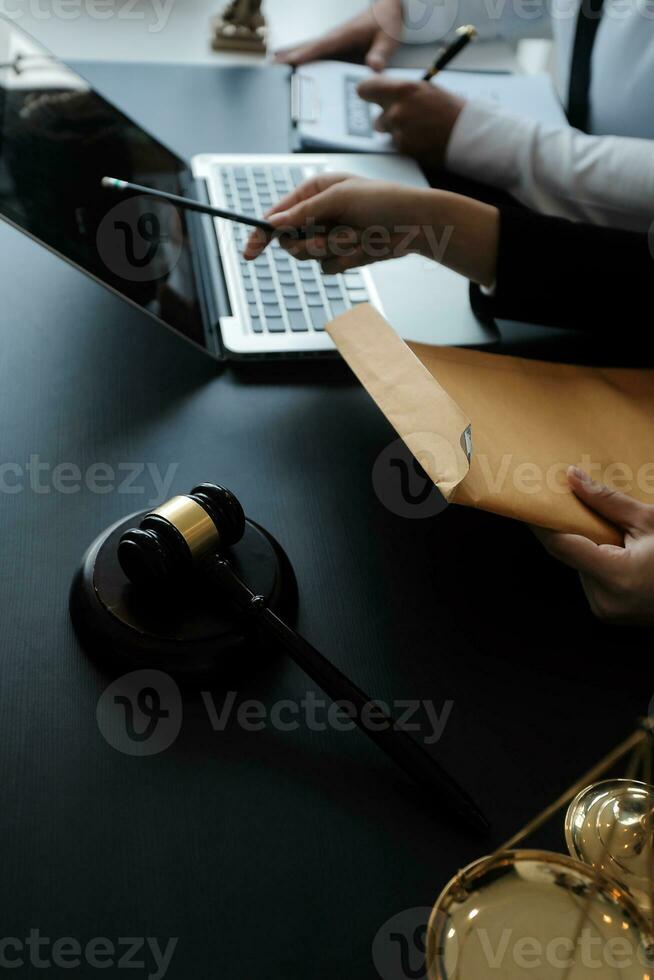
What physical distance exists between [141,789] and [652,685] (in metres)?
0.30

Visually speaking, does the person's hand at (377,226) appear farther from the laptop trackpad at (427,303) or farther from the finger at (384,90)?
the finger at (384,90)

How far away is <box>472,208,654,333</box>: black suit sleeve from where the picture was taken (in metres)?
0.75

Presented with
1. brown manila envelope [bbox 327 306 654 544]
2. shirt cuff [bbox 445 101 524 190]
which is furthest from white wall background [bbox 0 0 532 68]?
brown manila envelope [bbox 327 306 654 544]

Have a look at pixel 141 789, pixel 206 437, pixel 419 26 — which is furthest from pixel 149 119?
pixel 141 789

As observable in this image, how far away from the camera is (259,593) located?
53cm

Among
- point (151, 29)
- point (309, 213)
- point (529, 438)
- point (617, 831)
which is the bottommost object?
point (617, 831)

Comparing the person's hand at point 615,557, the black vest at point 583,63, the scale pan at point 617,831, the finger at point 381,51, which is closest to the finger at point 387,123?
the finger at point 381,51

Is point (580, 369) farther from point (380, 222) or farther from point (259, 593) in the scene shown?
point (259, 593)

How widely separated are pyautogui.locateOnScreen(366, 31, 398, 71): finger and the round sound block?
81 cm

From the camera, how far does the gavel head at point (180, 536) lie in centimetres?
49

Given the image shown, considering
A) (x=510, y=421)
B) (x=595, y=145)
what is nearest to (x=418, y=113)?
(x=595, y=145)

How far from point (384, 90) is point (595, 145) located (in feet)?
0.80

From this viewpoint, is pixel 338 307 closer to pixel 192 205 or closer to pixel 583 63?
pixel 192 205

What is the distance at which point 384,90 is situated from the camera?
99 centimetres
